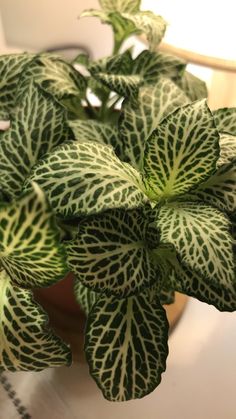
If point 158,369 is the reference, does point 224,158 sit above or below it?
above

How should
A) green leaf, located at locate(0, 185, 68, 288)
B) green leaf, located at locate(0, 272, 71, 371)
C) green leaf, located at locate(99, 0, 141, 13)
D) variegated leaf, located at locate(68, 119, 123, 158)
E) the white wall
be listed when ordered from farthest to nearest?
the white wall
green leaf, located at locate(99, 0, 141, 13)
variegated leaf, located at locate(68, 119, 123, 158)
green leaf, located at locate(0, 272, 71, 371)
green leaf, located at locate(0, 185, 68, 288)

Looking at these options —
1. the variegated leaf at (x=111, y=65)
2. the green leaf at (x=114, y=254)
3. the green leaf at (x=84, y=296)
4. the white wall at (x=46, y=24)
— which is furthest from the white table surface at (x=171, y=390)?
the white wall at (x=46, y=24)

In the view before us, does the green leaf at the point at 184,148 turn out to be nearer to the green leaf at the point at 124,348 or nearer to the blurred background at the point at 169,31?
the green leaf at the point at 124,348

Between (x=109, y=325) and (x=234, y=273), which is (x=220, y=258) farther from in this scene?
(x=109, y=325)

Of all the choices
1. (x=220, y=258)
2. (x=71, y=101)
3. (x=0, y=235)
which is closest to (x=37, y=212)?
(x=0, y=235)

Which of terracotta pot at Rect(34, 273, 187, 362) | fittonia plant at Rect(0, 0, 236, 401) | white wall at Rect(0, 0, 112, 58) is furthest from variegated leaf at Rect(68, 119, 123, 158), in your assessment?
white wall at Rect(0, 0, 112, 58)

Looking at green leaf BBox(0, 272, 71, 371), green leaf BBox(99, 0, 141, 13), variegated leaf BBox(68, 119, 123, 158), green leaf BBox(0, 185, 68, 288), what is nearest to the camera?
green leaf BBox(0, 185, 68, 288)

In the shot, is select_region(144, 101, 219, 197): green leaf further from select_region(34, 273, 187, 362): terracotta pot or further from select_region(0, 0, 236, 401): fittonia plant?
select_region(34, 273, 187, 362): terracotta pot
